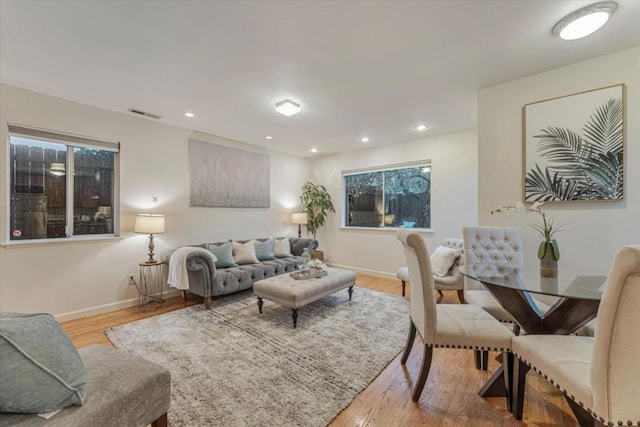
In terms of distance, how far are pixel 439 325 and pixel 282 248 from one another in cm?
345

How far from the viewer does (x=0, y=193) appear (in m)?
2.64

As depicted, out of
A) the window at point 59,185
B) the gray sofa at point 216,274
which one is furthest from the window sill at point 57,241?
the gray sofa at point 216,274

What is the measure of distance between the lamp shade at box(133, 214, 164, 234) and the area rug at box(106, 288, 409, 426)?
108 centimetres

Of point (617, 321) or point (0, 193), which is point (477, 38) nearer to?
point (617, 321)

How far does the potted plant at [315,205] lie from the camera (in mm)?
5797

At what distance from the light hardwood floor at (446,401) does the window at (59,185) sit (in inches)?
147

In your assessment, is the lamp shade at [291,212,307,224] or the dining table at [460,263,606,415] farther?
the lamp shade at [291,212,307,224]

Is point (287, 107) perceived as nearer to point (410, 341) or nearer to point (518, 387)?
point (410, 341)

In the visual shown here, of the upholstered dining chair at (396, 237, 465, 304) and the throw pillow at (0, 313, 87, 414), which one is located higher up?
the throw pillow at (0, 313, 87, 414)

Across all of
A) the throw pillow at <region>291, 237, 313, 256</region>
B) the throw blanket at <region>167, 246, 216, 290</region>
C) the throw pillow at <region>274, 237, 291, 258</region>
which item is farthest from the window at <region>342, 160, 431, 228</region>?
the throw blanket at <region>167, 246, 216, 290</region>

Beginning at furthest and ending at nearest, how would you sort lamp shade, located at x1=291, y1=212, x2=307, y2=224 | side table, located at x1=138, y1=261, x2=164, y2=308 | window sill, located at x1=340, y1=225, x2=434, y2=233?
lamp shade, located at x1=291, y1=212, x2=307, y2=224 < window sill, located at x1=340, y1=225, x2=434, y2=233 < side table, located at x1=138, y1=261, x2=164, y2=308

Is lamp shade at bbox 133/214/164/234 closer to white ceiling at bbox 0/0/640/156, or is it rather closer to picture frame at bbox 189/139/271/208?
picture frame at bbox 189/139/271/208

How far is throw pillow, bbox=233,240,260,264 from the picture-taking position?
163 inches

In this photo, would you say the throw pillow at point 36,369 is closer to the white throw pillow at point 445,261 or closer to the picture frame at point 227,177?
the picture frame at point 227,177
